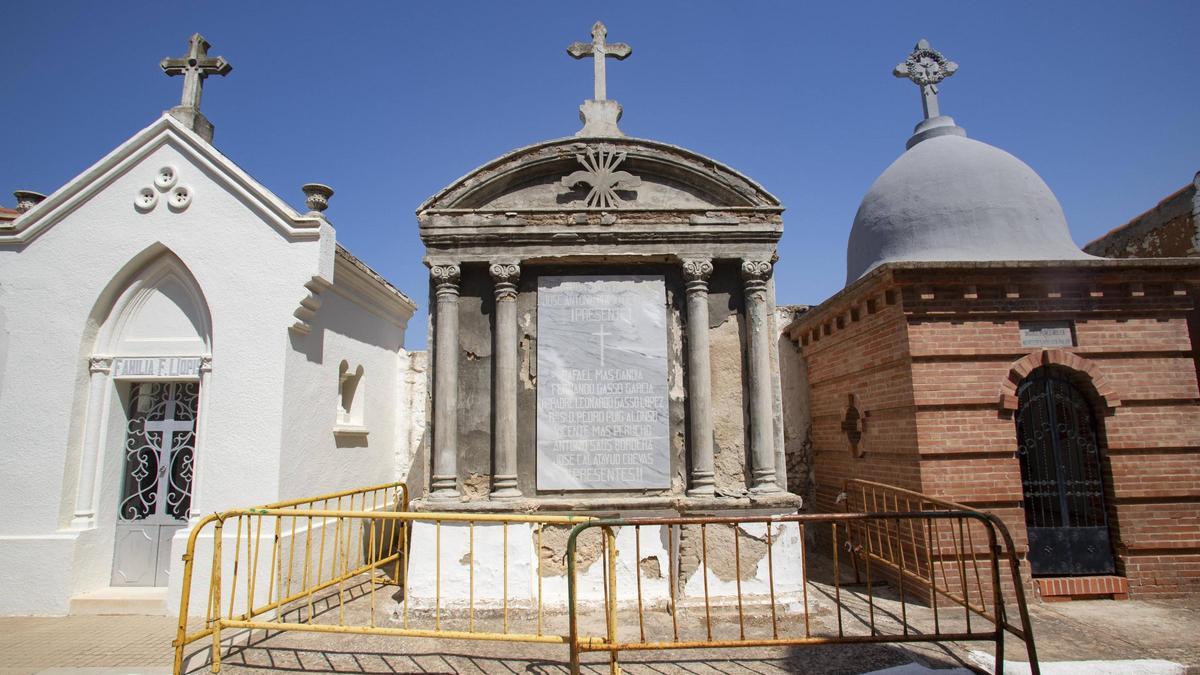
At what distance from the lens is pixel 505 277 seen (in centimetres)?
693

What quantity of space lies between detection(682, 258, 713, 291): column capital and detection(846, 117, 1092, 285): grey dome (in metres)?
3.32

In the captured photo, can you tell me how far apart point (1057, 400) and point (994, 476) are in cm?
133

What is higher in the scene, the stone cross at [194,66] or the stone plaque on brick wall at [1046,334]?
the stone cross at [194,66]

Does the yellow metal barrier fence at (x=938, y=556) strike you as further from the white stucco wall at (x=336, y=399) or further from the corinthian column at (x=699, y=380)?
the white stucco wall at (x=336, y=399)

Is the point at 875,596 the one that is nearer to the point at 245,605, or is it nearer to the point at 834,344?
the point at 834,344

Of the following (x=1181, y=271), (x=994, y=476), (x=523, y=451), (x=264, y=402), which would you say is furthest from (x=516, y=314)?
(x=1181, y=271)

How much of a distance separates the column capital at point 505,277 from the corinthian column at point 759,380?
8.28 feet

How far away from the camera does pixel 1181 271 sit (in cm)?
720

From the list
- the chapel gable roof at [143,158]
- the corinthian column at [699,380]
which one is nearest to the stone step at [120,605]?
the chapel gable roof at [143,158]

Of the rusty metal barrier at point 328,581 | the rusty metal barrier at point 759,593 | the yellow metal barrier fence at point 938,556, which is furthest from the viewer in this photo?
the yellow metal barrier fence at point 938,556

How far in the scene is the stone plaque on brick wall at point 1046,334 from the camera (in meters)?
7.20

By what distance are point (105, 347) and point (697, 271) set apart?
691 centimetres

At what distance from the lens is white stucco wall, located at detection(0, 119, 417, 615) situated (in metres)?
6.91

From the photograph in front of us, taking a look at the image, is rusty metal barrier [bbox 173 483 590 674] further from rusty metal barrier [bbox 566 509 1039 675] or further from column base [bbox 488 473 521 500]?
Result: rusty metal barrier [bbox 566 509 1039 675]
